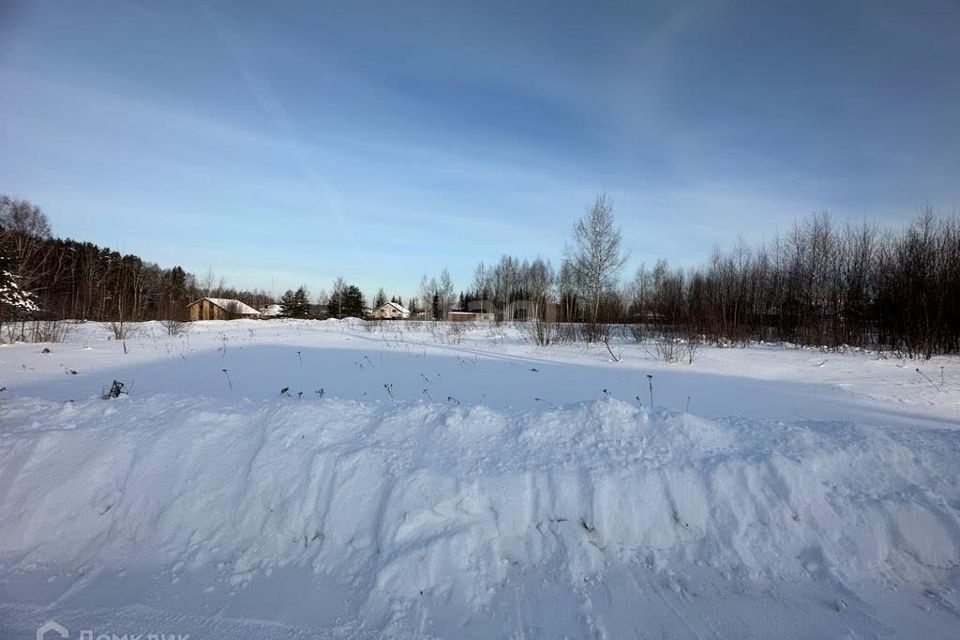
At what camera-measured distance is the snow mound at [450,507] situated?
2.93 metres

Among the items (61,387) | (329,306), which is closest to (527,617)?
(61,387)

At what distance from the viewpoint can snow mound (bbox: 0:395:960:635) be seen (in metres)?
2.93

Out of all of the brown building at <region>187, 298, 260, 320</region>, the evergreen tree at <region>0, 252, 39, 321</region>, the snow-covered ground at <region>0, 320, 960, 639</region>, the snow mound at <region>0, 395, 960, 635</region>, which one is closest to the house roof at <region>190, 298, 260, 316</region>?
the brown building at <region>187, 298, 260, 320</region>

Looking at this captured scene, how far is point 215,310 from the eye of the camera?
2227 inches

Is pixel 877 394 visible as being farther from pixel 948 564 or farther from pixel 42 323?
pixel 42 323

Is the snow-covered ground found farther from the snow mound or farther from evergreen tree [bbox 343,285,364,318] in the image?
evergreen tree [bbox 343,285,364,318]

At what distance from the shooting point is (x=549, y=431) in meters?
4.14

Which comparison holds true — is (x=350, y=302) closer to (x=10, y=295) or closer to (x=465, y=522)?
(x=10, y=295)

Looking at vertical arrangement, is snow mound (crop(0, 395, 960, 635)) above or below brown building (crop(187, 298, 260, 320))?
below

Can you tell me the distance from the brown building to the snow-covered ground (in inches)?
2199

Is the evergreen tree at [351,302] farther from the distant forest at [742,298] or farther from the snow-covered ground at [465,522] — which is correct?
the snow-covered ground at [465,522]

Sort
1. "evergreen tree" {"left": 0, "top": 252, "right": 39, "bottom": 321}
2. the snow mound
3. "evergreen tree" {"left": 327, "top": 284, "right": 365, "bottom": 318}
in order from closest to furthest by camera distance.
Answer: the snow mound < "evergreen tree" {"left": 0, "top": 252, "right": 39, "bottom": 321} < "evergreen tree" {"left": 327, "top": 284, "right": 365, "bottom": 318}

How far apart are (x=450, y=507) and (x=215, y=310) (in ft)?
212

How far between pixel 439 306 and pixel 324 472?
6431 centimetres
